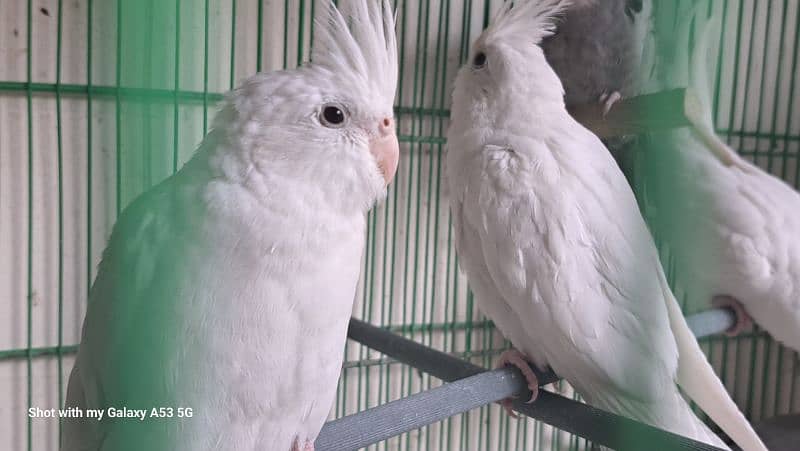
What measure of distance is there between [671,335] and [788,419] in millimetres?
658

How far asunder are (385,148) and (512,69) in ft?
1.56

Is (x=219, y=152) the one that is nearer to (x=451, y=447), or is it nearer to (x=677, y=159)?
(x=677, y=159)

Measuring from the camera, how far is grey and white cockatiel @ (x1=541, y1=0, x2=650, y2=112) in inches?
44.0

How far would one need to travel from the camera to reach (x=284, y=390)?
0.55 meters

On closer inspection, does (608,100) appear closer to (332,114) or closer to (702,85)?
(702,85)

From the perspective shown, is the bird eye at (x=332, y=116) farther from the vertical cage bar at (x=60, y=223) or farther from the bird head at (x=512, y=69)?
the bird head at (x=512, y=69)

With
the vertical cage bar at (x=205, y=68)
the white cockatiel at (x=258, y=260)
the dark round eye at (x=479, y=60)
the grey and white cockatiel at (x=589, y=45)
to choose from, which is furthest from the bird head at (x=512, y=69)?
the vertical cage bar at (x=205, y=68)

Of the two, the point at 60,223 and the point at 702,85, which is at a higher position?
the point at 702,85

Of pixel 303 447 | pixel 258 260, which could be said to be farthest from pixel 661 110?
pixel 303 447

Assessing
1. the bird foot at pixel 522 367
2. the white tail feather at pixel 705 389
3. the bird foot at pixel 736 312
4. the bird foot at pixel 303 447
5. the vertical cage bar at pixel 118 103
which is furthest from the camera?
the bird foot at pixel 736 312

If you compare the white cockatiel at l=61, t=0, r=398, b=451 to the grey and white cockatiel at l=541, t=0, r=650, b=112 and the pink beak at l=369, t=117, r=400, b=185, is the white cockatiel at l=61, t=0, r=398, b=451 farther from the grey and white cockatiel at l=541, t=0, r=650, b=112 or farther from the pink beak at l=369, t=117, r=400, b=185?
the grey and white cockatiel at l=541, t=0, r=650, b=112

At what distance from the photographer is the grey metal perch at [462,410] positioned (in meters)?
0.62

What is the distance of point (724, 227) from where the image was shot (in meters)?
1.09

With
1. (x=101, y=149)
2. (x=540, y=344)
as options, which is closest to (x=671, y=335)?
(x=540, y=344)
